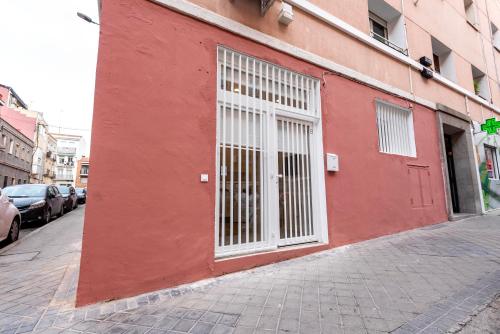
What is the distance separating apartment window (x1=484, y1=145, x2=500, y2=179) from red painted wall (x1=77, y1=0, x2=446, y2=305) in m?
10.5

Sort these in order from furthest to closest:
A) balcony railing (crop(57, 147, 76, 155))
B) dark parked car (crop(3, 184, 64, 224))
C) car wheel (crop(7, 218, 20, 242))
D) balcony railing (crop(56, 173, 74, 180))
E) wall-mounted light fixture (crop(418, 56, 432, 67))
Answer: balcony railing (crop(57, 147, 76, 155))
balcony railing (crop(56, 173, 74, 180))
dark parked car (crop(3, 184, 64, 224))
wall-mounted light fixture (crop(418, 56, 432, 67))
car wheel (crop(7, 218, 20, 242))

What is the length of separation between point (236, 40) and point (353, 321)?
4.11 meters

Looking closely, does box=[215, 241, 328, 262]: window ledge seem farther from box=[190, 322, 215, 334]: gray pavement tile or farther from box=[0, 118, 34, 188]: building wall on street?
box=[0, 118, 34, 188]: building wall on street

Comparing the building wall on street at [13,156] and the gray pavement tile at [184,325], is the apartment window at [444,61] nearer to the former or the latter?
the gray pavement tile at [184,325]

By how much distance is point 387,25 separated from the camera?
8086mm

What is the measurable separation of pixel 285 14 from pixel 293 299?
15.2 ft

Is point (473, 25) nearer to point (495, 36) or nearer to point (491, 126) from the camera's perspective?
point (495, 36)

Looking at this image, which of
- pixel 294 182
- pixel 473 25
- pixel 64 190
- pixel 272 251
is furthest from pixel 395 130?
pixel 64 190

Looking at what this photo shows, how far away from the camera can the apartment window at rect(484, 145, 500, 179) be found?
10359 mm

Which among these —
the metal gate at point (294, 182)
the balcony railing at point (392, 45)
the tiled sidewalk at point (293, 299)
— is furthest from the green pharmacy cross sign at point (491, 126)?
the metal gate at point (294, 182)

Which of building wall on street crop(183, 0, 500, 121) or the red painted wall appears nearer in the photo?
the red painted wall

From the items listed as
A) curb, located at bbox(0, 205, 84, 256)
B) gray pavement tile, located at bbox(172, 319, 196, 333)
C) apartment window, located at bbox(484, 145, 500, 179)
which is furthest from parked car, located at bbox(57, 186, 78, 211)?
apartment window, located at bbox(484, 145, 500, 179)

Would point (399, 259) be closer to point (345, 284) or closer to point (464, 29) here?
point (345, 284)

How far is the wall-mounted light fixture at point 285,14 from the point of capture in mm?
4777
